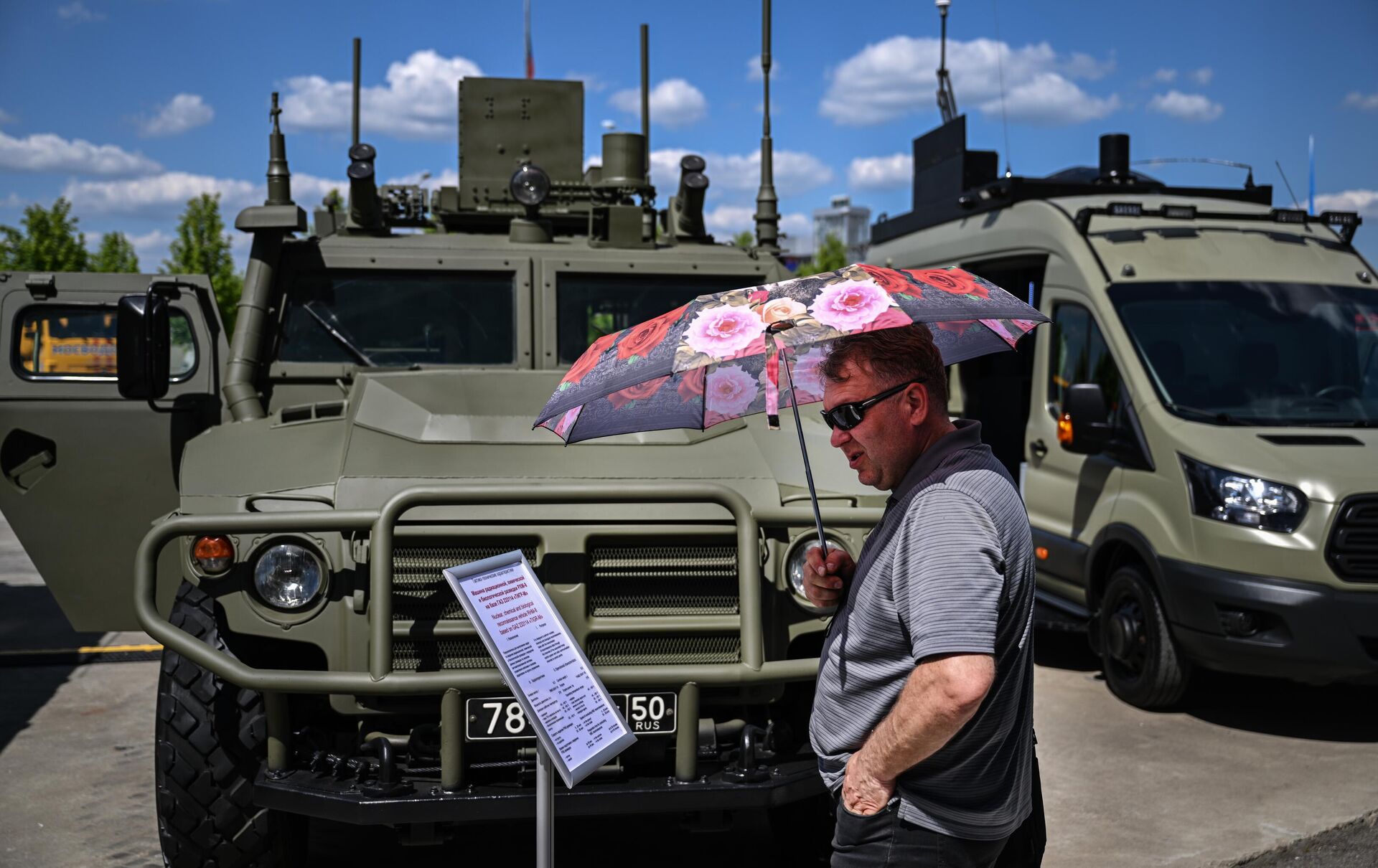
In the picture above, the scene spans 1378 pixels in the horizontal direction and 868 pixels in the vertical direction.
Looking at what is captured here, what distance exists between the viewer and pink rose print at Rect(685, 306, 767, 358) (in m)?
2.49

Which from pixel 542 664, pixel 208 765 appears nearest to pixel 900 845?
pixel 542 664

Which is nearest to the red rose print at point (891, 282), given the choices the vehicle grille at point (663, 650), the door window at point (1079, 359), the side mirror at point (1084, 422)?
the vehicle grille at point (663, 650)

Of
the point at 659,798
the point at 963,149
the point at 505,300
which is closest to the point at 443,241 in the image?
the point at 505,300

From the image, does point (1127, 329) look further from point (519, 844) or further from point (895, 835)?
point (895, 835)

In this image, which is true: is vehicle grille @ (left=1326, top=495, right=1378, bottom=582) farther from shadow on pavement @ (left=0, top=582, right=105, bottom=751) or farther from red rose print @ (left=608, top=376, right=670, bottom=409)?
shadow on pavement @ (left=0, top=582, right=105, bottom=751)

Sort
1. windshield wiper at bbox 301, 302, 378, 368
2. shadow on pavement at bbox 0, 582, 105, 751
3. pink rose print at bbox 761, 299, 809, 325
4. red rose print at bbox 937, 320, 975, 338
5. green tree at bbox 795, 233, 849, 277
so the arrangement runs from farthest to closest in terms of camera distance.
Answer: green tree at bbox 795, 233, 849, 277 → shadow on pavement at bbox 0, 582, 105, 751 → windshield wiper at bbox 301, 302, 378, 368 → red rose print at bbox 937, 320, 975, 338 → pink rose print at bbox 761, 299, 809, 325

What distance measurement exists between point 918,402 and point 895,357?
0.10 metres

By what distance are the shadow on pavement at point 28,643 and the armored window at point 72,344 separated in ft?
5.68

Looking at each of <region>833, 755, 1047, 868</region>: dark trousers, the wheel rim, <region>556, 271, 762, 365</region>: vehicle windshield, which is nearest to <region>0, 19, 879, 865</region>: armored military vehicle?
<region>556, 271, 762, 365</region>: vehicle windshield

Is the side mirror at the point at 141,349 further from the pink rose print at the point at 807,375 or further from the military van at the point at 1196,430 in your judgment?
the military van at the point at 1196,430

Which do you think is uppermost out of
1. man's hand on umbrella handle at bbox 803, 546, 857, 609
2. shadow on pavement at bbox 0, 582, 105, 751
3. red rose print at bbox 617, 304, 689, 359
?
red rose print at bbox 617, 304, 689, 359

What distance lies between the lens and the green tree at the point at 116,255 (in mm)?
34438

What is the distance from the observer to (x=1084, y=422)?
6.81 meters

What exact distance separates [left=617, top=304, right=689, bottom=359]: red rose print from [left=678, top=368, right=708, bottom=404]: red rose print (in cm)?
39
